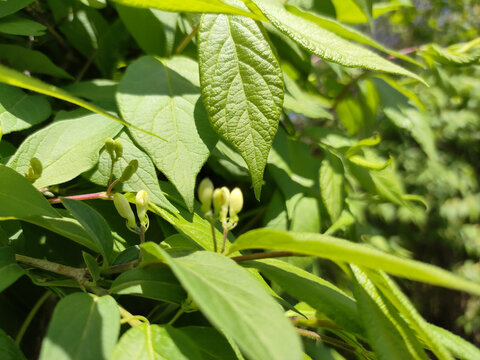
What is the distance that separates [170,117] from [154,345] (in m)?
0.26

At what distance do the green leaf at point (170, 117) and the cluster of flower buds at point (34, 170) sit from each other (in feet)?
0.30

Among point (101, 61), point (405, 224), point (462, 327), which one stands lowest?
point (462, 327)

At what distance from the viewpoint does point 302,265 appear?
614 mm

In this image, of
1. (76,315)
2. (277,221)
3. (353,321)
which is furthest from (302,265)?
(76,315)

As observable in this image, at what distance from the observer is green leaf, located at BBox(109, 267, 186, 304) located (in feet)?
1.20

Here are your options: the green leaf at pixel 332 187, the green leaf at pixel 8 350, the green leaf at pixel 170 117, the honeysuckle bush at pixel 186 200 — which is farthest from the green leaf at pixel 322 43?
the green leaf at pixel 8 350

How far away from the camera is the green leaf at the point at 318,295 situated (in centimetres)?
39

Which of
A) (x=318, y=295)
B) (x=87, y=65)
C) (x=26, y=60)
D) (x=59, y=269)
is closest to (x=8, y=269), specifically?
(x=59, y=269)

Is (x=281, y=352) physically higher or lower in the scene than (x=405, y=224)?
higher

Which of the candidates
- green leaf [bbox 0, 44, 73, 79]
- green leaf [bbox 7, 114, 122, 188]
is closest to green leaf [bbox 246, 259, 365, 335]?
green leaf [bbox 7, 114, 122, 188]

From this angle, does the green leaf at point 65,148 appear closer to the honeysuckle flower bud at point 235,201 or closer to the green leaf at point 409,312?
the honeysuckle flower bud at point 235,201

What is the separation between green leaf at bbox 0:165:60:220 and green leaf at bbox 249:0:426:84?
10.1 inches

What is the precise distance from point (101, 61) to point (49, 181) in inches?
12.7

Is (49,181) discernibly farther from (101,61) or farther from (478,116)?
(478,116)
